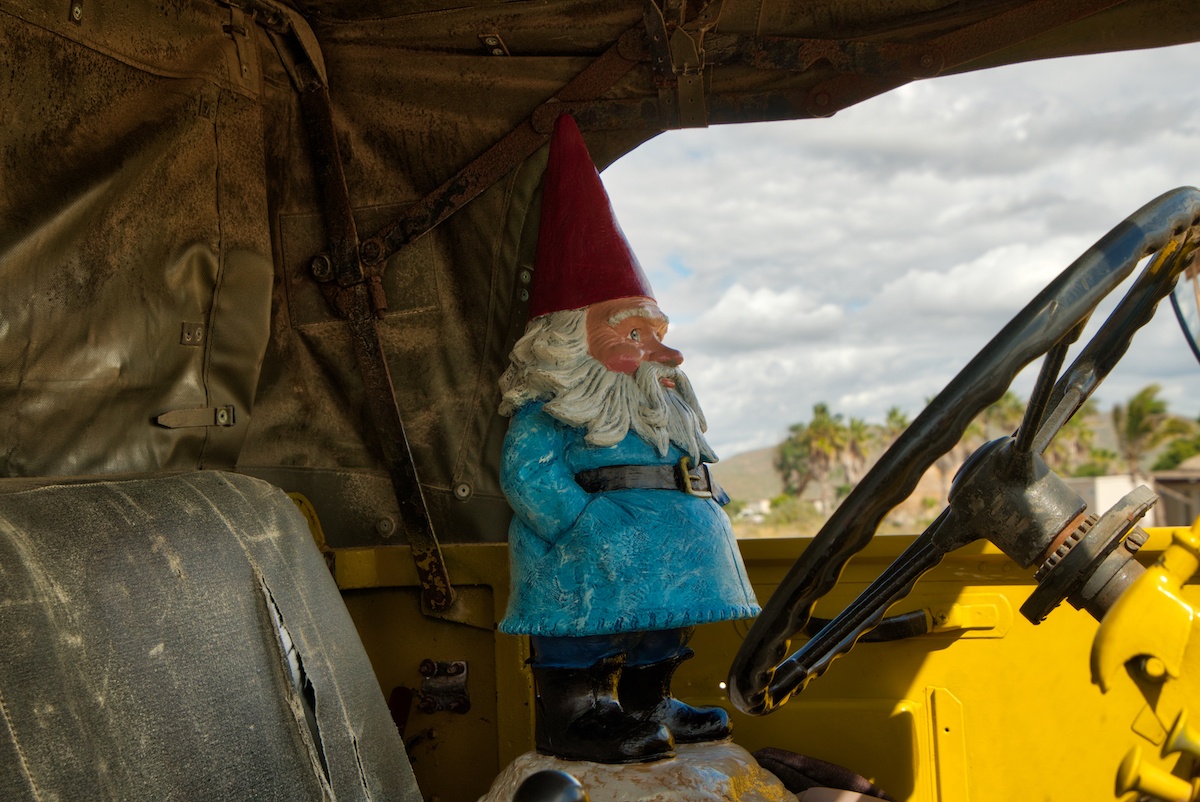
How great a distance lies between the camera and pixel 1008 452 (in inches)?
46.3

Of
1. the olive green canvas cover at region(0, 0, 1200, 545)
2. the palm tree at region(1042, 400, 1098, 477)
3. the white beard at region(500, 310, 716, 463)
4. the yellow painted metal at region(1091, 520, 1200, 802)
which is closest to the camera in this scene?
the yellow painted metal at region(1091, 520, 1200, 802)

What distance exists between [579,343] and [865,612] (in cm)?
112

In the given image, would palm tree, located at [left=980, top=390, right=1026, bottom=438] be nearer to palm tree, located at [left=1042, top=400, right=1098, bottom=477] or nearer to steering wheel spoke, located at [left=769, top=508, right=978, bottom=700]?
palm tree, located at [left=1042, top=400, right=1098, bottom=477]

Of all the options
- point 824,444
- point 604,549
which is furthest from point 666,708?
point 824,444

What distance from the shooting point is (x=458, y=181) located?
2.50 m

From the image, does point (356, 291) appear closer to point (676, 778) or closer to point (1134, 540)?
point (676, 778)

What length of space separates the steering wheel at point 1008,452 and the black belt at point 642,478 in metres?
0.85

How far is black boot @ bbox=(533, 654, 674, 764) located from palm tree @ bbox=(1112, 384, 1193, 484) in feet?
119

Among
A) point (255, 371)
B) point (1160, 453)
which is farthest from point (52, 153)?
point (1160, 453)

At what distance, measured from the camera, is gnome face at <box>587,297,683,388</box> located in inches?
91.8

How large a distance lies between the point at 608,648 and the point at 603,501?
0.96ft

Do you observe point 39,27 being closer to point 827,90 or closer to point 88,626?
point 88,626

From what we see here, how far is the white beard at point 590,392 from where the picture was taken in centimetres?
222

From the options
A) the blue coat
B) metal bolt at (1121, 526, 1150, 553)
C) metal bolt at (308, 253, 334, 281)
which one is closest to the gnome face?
the blue coat
